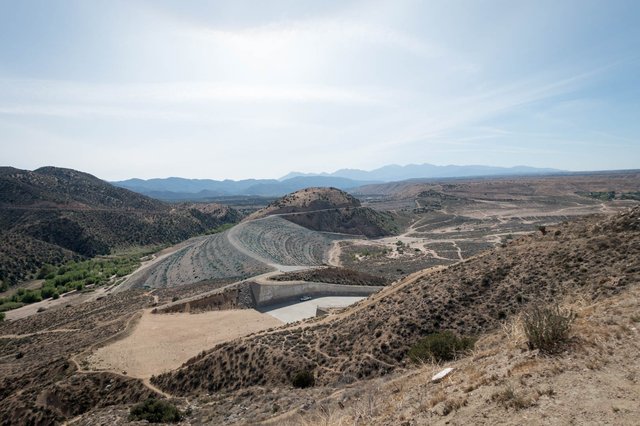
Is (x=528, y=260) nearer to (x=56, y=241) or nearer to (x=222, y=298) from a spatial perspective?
(x=222, y=298)

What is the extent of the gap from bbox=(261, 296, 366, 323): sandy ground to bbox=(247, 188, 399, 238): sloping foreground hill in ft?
184

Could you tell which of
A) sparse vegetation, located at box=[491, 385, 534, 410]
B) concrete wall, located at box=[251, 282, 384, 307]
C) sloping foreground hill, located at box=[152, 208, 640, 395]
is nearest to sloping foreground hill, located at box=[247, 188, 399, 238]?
concrete wall, located at box=[251, 282, 384, 307]

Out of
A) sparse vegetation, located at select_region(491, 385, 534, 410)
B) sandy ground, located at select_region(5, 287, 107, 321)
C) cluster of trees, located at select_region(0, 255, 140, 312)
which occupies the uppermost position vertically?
sparse vegetation, located at select_region(491, 385, 534, 410)

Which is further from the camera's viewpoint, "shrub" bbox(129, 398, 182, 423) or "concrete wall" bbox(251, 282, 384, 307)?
"concrete wall" bbox(251, 282, 384, 307)

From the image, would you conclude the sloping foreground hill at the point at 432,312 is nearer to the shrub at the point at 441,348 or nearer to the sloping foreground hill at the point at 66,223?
the shrub at the point at 441,348

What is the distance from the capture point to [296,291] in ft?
118

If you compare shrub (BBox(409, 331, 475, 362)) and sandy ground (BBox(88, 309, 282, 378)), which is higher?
shrub (BBox(409, 331, 475, 362))

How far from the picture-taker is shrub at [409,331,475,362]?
13.3 metres

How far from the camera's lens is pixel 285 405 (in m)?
13.5

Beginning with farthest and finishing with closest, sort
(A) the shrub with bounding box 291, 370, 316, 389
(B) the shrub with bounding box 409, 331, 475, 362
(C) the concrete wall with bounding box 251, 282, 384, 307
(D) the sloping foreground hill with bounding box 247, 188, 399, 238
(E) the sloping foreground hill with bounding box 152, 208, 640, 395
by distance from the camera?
1. (D) the sloping foreground hill with bounding box 247, 188, 399, 238
2. (C) the concrete wall with bounding box 251, 282, 384, 307
3. (E) the sloping foreground hill with bounding box 152, 208, 640, 395
4. (A) the shrub with bounding box 291, 370, 316, 389
5. (B) the shrub with bounding box 409, 331, 475, 362

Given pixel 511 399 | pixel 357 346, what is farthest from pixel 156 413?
pixel 511 399

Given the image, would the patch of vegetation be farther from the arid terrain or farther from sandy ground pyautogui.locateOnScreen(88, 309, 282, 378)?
sandy ground pyautogui.locateOnScreen(88, 309, 282, 378)

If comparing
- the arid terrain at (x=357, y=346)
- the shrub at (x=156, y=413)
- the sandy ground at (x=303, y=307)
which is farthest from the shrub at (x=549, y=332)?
Answer: the sandy ground at (x=303, y=307)

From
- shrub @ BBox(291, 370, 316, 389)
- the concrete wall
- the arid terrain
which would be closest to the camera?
the arid terrain
